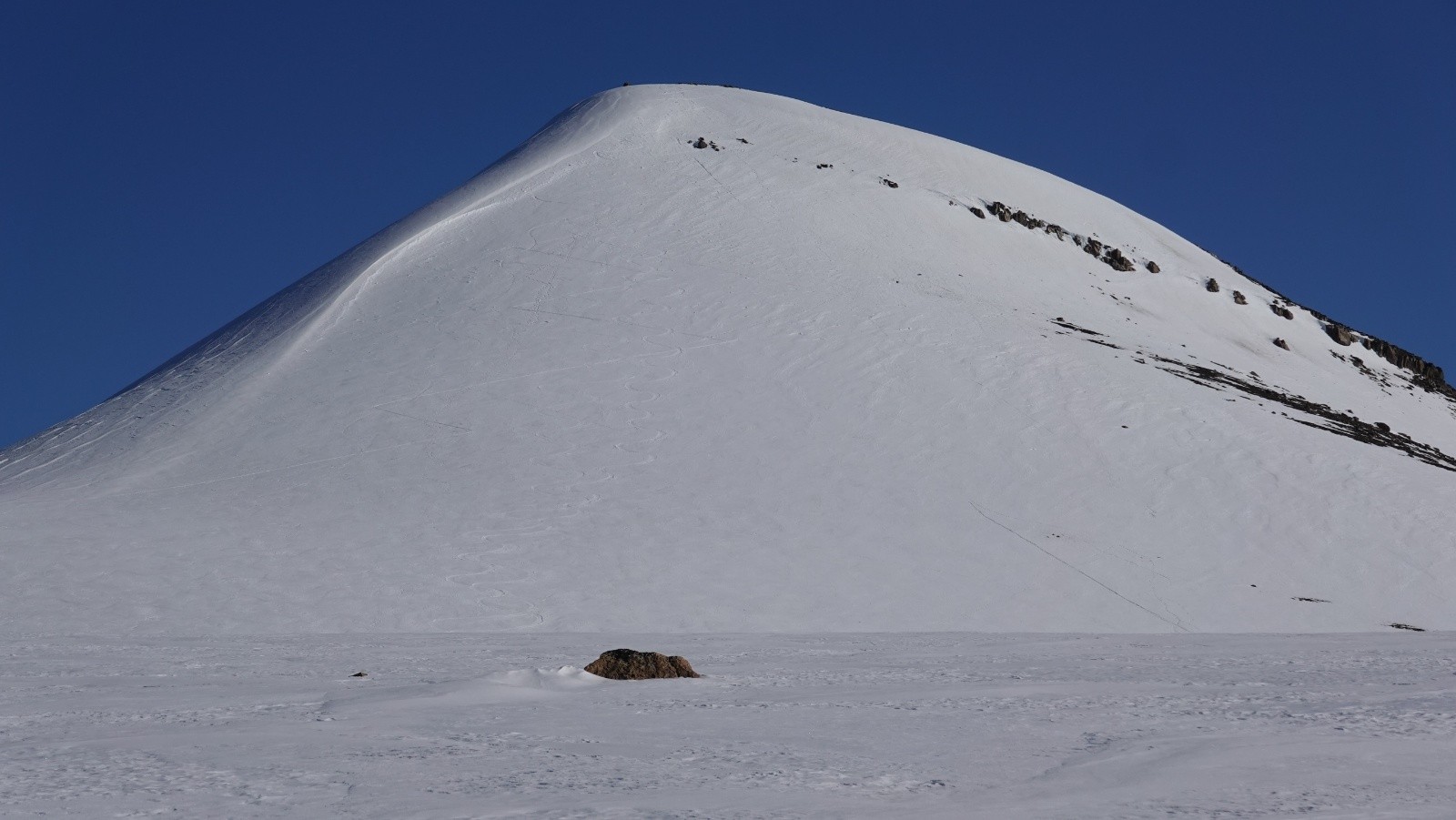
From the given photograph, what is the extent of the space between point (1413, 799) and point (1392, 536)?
16.0 m

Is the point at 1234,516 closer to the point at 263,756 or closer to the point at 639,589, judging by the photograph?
the point at 639,589

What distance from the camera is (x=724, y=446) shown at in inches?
850

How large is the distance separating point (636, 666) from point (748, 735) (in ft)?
7.91

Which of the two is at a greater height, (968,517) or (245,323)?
(245,323)

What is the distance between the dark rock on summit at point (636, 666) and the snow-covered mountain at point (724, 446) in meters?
5.82

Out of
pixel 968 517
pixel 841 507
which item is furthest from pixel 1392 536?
pixel 841 507

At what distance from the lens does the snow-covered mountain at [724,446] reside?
1688 cm

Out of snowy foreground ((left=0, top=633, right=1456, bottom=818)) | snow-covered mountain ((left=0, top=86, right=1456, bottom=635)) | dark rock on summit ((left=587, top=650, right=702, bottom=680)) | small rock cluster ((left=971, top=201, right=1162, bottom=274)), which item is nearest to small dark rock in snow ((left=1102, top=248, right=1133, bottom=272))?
→ small rock cluster ((left=971, top=201, right=1162, bottom=274))

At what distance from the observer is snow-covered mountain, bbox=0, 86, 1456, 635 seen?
16.9 meters

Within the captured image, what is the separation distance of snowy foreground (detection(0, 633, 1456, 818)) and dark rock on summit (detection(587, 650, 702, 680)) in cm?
22

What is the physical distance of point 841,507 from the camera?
19.8 metres

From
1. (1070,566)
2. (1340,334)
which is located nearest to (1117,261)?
(1340,334)

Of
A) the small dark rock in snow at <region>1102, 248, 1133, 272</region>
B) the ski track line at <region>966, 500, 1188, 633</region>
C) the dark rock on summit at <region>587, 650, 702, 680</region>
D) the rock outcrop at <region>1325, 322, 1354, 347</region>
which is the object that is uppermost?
the small dark rock in snow at <region>1102, 248, 1133, 272</region>

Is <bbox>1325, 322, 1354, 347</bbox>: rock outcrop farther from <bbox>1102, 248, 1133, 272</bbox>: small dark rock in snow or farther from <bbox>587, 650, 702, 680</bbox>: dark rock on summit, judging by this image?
<bbox>587, 650, 702, 680</bbox>: dark rock on summit
